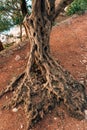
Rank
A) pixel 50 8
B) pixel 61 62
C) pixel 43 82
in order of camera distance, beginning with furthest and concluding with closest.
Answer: pixel 61 62
pixel 43 82
pixel 50 8

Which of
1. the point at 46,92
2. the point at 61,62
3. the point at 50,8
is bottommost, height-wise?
the point at 46,92

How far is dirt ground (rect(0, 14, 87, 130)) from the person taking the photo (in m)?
4.76

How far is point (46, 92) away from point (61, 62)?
4.07 ft

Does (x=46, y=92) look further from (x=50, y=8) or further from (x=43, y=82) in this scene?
(x=50, y=8)

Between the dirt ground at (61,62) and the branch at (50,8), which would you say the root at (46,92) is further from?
the branch at (50,8)

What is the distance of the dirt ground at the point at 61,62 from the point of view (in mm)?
4762

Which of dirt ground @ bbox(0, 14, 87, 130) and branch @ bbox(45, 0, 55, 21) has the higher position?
branch @ bbox(45, 0, 55, 21)

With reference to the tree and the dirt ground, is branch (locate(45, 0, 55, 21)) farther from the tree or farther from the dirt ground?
the dirt ground

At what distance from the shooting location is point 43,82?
17.2 ft

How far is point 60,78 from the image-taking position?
5129mm

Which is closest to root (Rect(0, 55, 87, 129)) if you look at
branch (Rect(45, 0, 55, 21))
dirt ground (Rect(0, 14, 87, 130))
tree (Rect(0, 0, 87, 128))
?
tree (Rect(0, 0, 87, 128))

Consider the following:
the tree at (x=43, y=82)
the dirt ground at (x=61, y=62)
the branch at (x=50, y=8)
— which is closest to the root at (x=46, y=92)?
the tree at (x=43, y=82)

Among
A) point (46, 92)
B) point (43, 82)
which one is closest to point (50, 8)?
point (43, 82)

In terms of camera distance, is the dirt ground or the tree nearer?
the dirt ground
